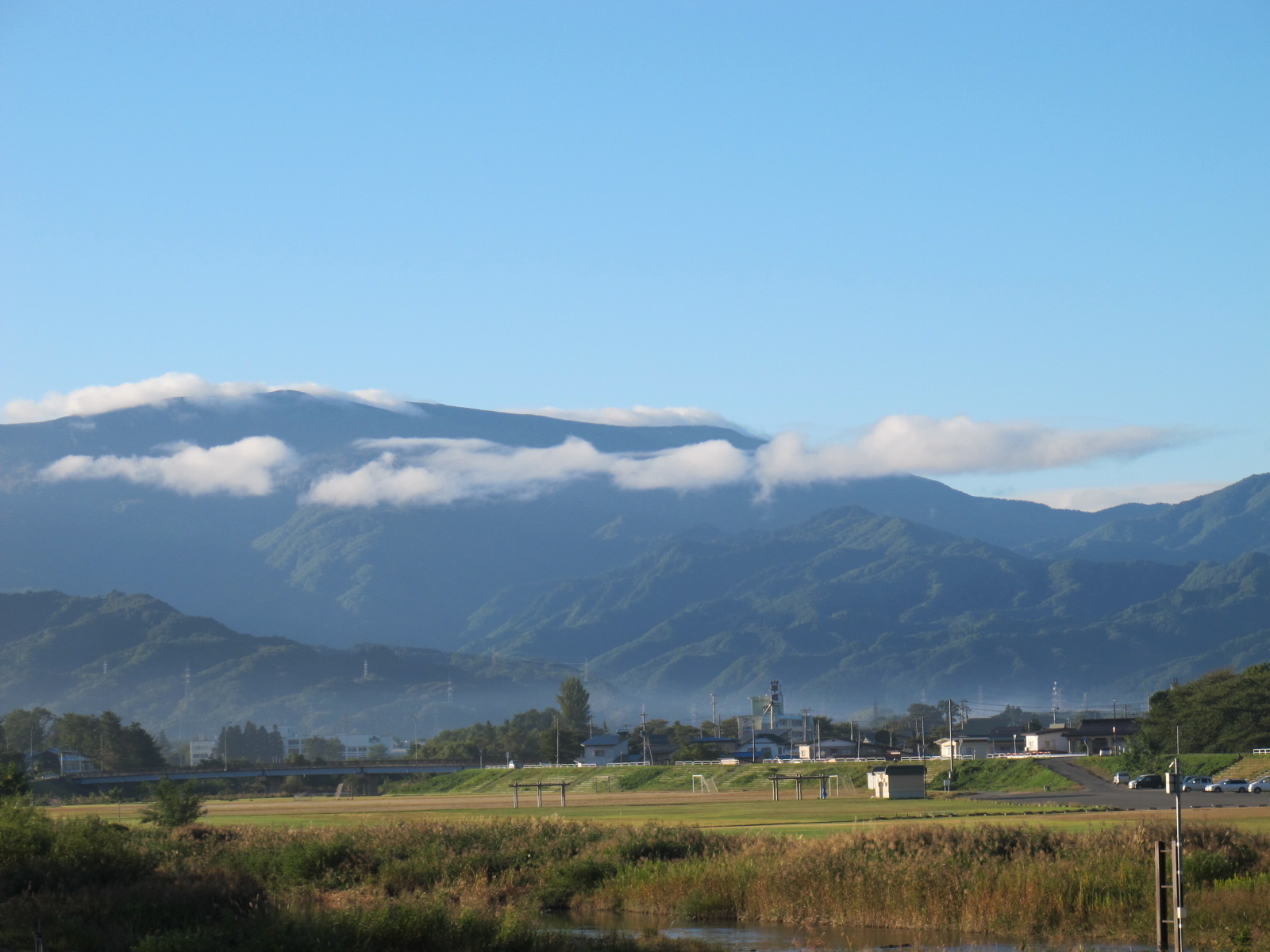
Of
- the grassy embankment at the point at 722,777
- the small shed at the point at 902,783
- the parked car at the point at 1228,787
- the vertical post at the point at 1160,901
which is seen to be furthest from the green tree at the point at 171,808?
the parked car at the point at 1228,787

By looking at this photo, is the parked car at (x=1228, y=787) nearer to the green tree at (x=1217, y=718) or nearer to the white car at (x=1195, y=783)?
the white car at (x=1195, y=783)

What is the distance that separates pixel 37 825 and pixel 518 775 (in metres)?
136

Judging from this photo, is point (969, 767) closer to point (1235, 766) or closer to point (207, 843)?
point (1235, 766)

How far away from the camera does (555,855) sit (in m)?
60.5

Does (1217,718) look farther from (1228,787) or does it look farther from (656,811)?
(656,811)

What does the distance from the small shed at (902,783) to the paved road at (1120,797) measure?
4244 mm

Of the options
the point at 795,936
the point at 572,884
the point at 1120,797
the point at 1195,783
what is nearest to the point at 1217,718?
the point at 1195,783

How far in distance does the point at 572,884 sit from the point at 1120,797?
53722 mm

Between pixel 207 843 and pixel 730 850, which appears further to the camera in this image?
pixel 207 843

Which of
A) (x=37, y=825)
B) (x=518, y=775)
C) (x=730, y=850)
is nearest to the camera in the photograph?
(x=37, y=825)

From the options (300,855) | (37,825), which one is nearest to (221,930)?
(37,825)

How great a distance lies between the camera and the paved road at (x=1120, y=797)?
87.8m

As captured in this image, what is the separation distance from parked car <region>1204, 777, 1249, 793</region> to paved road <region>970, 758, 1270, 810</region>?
79.6 inches

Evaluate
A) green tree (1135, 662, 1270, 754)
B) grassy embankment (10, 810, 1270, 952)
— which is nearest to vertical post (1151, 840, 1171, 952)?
grassy embankment (10, 810, 1270, 952)
